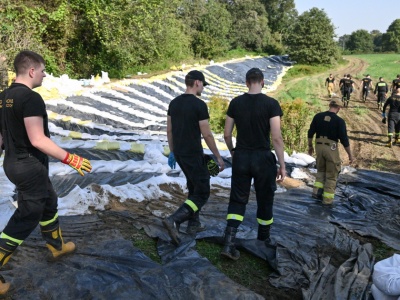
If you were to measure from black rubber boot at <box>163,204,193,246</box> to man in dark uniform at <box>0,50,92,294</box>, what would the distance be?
3.49 feet

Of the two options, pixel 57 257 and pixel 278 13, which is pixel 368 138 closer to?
pixel 57 257

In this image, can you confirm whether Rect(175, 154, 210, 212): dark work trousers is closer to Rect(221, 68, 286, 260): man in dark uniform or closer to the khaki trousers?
Rect(221, 68, 286, 260): man in dark uniform

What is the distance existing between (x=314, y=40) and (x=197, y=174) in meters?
35.9

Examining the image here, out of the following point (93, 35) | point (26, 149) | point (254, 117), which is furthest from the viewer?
point (93, 35)

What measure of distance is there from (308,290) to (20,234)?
86.2 inches

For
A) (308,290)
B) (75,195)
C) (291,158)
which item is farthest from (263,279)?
(291,158)

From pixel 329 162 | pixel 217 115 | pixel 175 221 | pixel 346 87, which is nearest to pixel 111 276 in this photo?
pixel 175 221

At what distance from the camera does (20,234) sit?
2.88 metres

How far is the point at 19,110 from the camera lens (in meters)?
2.73

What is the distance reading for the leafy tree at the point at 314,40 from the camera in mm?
36469

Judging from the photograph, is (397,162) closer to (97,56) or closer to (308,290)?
(308,290)

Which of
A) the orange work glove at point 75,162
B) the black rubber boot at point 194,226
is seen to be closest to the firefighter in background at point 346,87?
the black rubber boot at point 194,226

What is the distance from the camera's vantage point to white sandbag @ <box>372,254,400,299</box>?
8.96 ft

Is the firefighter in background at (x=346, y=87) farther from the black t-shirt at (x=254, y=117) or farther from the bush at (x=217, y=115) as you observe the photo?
the black t-shirt at (x=254, y=117)
